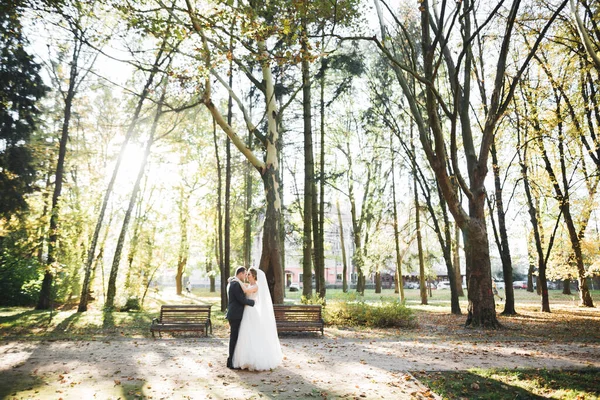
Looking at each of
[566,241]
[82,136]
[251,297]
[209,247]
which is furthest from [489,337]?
[209,247]

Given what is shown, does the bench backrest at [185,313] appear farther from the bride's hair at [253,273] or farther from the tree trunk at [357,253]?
the tree trunk at [357,253]

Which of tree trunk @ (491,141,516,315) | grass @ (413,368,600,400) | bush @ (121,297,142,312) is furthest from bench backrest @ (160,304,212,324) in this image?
tree trunk @ (491,141,516,315)

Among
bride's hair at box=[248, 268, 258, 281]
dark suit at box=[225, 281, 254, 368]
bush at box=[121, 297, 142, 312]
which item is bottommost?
bush at box=[121, 297, 142, 312]

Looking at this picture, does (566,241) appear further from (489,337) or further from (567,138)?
(489,337)

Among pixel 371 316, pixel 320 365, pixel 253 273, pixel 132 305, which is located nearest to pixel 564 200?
pixel 371 316

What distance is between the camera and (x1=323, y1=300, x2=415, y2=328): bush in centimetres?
1309

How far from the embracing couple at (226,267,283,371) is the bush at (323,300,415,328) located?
6.19m

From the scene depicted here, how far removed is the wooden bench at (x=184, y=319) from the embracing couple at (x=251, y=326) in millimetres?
4327

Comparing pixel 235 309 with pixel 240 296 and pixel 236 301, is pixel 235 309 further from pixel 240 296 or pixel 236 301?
Result: pixel 240 296

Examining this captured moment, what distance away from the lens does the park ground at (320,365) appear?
5.61 meters

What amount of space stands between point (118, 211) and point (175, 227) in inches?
397

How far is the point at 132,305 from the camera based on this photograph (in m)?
18.2

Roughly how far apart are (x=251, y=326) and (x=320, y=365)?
150cm

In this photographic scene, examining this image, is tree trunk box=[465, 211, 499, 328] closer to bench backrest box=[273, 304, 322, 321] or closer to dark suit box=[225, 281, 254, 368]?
bench backrest box=[273, 304, 322, 321]
